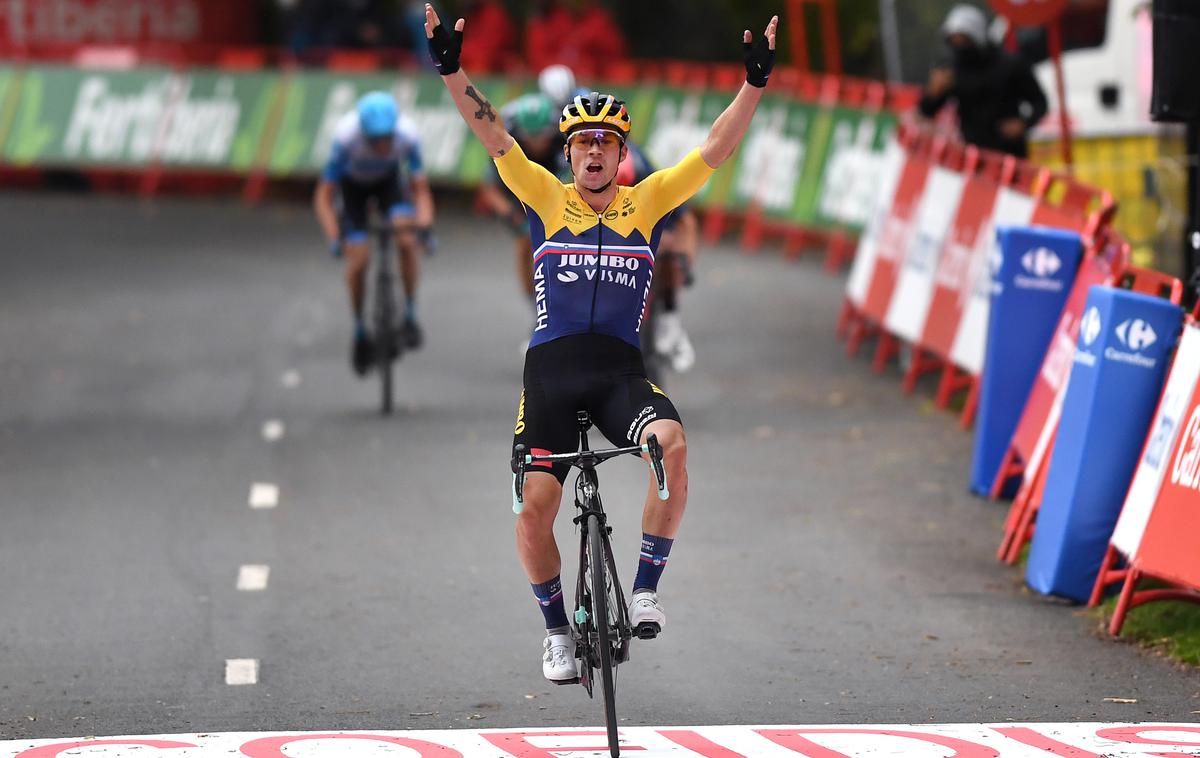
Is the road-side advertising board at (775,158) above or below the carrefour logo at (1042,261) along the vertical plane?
above

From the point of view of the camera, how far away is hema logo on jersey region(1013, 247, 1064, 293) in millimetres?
11414

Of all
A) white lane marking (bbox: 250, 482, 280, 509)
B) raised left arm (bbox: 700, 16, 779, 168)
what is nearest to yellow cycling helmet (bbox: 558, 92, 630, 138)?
raised left arm (bbox: 700, 16, 779, 168)

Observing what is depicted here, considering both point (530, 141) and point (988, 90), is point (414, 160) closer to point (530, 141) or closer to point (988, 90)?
point (530, 141)

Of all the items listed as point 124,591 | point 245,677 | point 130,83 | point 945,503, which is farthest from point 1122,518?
point 130,83

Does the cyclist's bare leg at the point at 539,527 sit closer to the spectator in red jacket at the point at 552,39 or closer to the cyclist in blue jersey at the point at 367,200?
the cyclist in blue jersey at the point at 367,200

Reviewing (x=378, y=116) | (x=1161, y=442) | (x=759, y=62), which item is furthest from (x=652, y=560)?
(x=378, y=116)

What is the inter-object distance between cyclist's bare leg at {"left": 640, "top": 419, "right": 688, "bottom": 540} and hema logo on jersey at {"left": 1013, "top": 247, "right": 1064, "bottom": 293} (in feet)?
15.6

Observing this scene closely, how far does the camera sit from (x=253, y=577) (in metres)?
9.87

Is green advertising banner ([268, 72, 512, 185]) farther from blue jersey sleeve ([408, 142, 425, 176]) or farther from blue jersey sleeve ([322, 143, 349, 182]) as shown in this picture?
blue jersey sleeve ([322, 143, 349, 182])

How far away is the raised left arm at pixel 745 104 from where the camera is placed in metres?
7.50

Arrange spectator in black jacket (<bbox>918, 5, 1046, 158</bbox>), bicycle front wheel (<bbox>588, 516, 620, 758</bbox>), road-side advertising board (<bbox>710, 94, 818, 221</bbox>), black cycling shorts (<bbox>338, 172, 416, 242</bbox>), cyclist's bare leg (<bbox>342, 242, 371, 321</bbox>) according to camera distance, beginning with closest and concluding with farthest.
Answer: bicycle front wheel (<bbox>588, 516, 620, 758</bbox>), black cycling shorts (<bbox>338, 172, 416, 242</bbox>), cyclist's bare leg (<bbox>342, 242, 371, 321</bbox>), spectator in black jacket (<bbox>918, 5, 1046, 158</bbox>), road-side advertising board (<bbox>710, 94, 818, 221</bbox>)

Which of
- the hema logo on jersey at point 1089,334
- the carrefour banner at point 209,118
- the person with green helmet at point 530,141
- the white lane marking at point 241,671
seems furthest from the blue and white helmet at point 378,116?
the carrefour banner at point 209,118

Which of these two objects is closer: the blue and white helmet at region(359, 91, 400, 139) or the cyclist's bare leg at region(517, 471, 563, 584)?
the cyclist's bare leg at region(517, 471, 563, 584)

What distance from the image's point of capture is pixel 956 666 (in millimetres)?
8320
